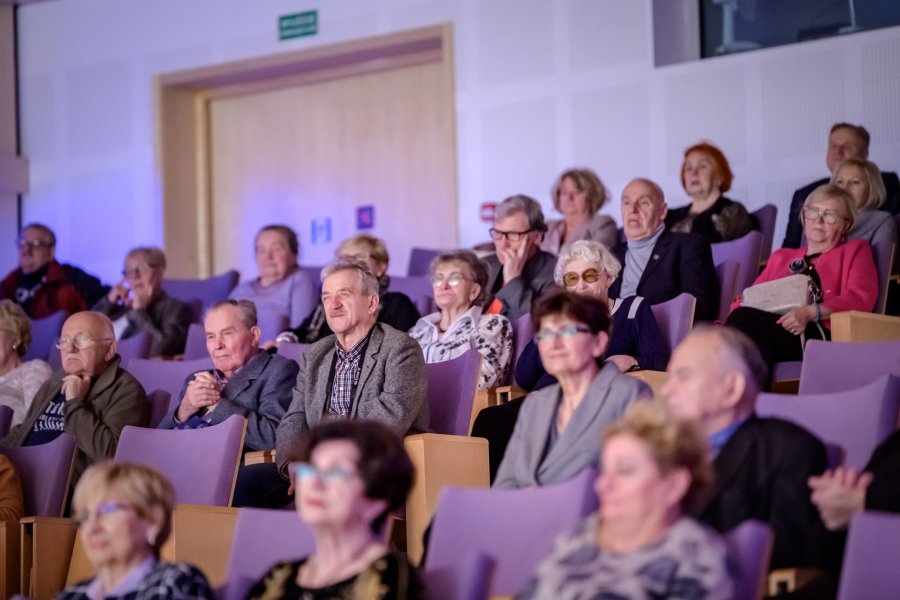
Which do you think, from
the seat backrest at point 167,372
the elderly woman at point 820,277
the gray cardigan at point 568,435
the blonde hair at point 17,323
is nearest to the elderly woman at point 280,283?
the seat backrest at point 167,372

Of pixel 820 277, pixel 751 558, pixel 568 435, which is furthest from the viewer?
pixel 820 277

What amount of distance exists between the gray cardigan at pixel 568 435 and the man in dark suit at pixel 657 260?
1.78m

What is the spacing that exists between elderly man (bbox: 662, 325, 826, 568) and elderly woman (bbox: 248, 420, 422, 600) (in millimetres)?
623

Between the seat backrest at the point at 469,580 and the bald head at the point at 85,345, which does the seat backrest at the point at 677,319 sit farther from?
the seat backrest at the point at 469,580

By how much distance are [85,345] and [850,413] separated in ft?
9.03

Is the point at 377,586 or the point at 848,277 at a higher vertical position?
the point at 848,277

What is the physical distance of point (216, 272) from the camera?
8.50 m

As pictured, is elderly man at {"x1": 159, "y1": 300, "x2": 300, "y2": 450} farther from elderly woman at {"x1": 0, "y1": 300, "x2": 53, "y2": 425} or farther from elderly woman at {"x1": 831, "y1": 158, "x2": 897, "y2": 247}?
elderly woman at {"x1": 831, "y1": 158, "x2": 897, "y2": 247}

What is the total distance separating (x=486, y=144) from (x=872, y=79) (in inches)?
81.2

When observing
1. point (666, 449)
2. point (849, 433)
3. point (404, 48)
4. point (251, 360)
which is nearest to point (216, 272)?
point (404, 48)

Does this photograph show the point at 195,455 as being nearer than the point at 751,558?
No

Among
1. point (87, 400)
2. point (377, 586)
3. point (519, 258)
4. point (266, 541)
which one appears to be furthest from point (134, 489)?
point (519, 258)

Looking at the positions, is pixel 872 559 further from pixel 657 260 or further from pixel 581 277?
pixel 657 260

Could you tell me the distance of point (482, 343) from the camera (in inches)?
191
